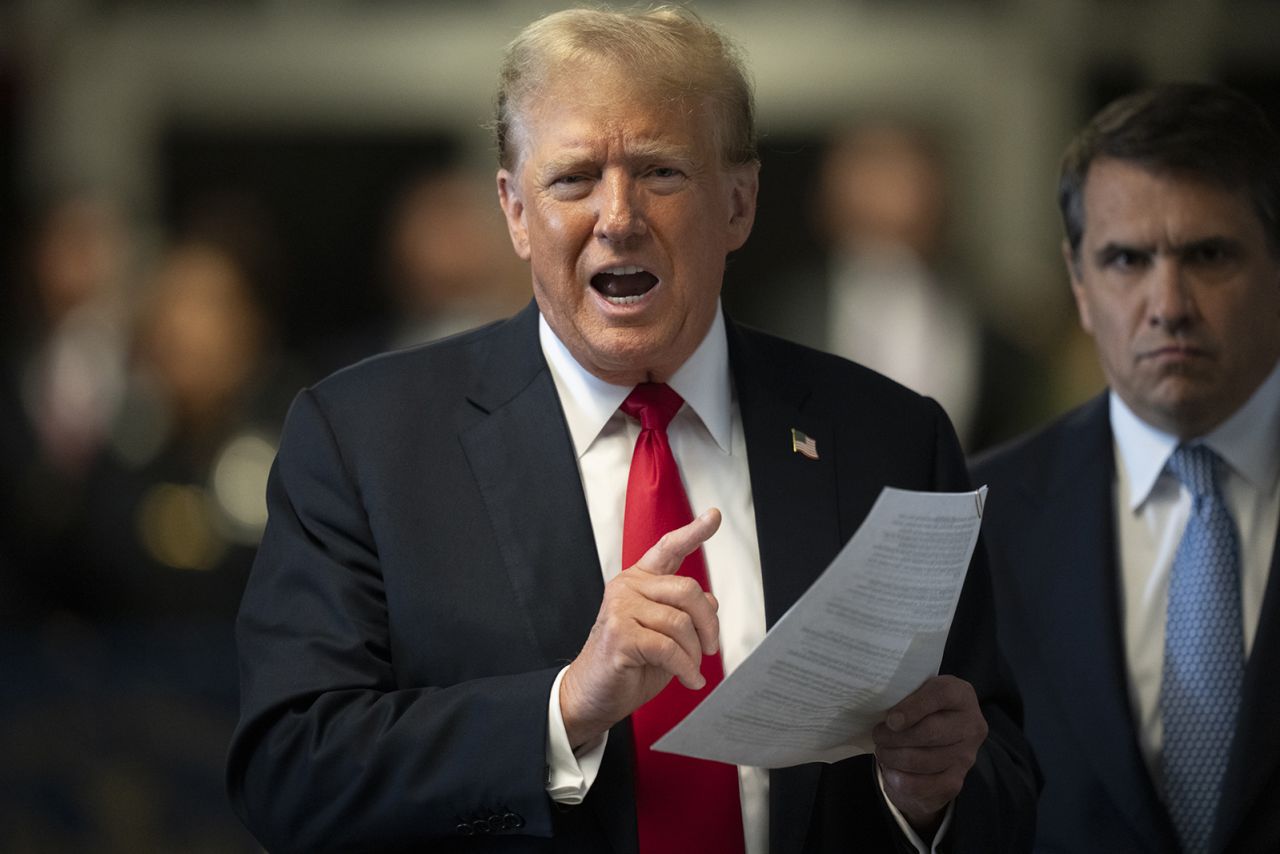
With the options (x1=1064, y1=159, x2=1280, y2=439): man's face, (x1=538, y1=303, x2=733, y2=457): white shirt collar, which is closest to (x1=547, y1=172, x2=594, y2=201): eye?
(x1=538, y1=303, x2=733, y2=457): white shirt collar

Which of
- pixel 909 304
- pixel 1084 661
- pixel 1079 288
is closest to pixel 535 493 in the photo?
pixel 1084 661

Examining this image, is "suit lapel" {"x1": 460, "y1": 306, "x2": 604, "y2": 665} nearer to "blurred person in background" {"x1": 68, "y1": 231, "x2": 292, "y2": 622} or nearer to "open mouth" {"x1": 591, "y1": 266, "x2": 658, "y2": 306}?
"open mouth" {"x1": 591, "y1": 266, "x2": 658, "y2": 306}

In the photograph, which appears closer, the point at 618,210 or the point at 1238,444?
the point at 618,210

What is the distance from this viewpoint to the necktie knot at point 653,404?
2.56 meters

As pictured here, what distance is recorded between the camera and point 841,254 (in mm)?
6859

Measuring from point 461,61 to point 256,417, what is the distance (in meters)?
4.29

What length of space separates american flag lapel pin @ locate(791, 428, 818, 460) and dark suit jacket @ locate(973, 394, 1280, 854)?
0.71m

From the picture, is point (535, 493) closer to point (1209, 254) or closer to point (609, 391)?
point (609, 391)

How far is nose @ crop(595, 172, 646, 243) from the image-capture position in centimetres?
243

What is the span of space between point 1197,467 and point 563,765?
4.57ft

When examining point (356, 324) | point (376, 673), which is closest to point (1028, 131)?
point (356, 324)

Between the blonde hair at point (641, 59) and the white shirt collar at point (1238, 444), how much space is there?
994 mm

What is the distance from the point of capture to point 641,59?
8.09ft

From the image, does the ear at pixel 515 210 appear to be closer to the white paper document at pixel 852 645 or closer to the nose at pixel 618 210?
the nose at pixel 618 210
